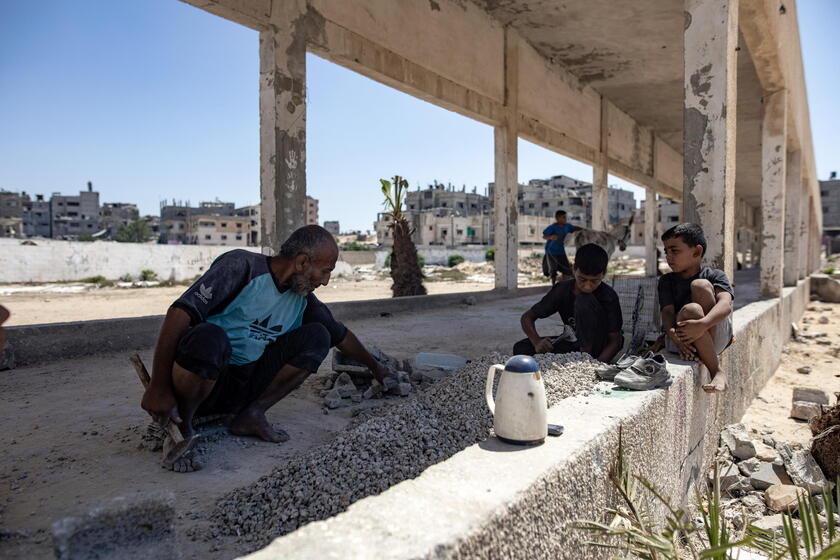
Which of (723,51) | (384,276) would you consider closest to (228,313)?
(723,51)

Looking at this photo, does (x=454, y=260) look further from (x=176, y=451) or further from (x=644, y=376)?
(x=176, y=451)

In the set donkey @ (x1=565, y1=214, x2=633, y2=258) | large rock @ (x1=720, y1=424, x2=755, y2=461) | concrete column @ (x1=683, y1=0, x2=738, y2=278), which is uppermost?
concrete column @ (x1=683, y1=0, x2=738, y2=278)

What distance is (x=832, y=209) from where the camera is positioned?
49656 millimetres

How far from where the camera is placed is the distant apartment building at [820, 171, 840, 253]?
4831cm

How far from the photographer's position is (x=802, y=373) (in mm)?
6051

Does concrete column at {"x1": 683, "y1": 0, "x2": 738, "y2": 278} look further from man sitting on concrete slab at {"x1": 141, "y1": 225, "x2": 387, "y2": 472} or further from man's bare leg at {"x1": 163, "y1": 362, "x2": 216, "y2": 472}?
man's bare leg at {"x1": 163, "y1": 362, "x2": 216, "y2": 472}

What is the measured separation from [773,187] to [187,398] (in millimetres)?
8624

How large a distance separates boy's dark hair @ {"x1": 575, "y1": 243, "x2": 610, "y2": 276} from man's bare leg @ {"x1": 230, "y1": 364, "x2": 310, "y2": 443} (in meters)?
1.82

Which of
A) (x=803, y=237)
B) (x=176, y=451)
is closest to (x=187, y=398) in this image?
(x=176, y=451)

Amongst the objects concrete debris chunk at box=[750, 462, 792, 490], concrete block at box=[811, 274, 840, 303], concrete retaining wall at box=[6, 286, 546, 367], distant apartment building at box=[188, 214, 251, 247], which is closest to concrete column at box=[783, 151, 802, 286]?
concrete block at box=[811, 274, 840, 303]

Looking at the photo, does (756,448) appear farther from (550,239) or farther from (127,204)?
(127,204)

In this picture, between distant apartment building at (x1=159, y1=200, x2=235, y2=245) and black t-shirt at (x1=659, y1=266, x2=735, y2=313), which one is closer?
black t-shirt at (x1=659, y1=266, x2=735, y2=313)

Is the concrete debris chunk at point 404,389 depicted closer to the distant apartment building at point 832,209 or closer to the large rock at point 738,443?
the large rock at point 738,443

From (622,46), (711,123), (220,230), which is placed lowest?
(711,123)
